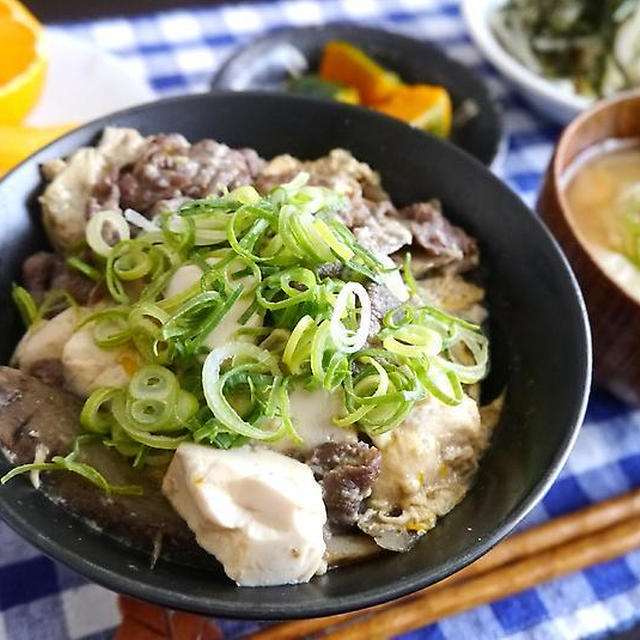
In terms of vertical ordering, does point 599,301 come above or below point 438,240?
below

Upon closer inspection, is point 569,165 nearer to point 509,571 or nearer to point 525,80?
point 525,80

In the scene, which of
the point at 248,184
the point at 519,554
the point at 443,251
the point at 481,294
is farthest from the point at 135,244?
the point at 519,554

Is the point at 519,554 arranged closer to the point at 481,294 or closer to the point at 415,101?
the point at 481,294

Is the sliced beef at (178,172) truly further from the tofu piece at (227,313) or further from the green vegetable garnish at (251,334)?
the tofu piece at (227,313)

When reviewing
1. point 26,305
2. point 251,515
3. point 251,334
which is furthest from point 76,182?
point 251,515

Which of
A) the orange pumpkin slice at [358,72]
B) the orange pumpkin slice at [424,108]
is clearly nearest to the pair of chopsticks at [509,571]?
the orange pumpkin slice at [424,108]

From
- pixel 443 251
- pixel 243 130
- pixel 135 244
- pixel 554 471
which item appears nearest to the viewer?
pixel 554 471
